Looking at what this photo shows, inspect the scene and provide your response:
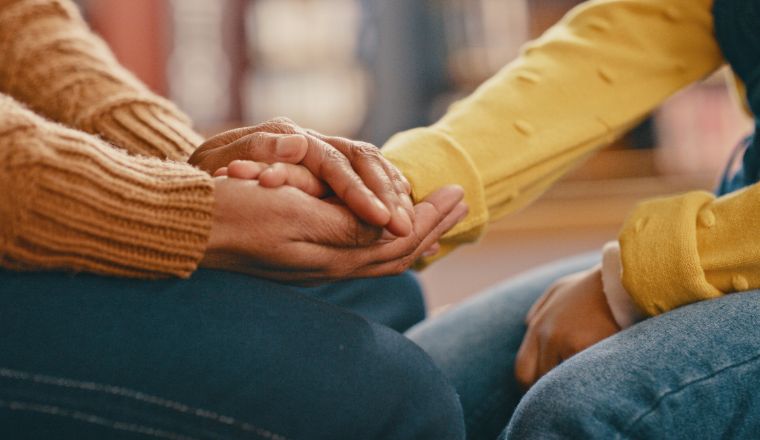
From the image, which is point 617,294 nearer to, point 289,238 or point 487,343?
point 487,343

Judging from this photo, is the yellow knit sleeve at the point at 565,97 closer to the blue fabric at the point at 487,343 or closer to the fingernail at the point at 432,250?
the fingernail at the point at 432,250

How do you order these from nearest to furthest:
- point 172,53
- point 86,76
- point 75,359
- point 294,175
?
point 75,359 → point 294,175 → point 86,76 → point 172,53

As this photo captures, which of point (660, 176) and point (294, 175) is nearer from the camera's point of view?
point (294, 175)

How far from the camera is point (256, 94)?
2.75 m

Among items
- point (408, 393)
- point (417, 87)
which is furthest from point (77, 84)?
point (417, 87)

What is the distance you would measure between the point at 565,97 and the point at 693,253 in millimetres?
281

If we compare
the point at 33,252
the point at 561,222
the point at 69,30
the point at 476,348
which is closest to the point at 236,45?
the point at 561,222

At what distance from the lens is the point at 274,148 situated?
609 mm

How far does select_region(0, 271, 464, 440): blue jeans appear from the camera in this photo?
1.55 feet

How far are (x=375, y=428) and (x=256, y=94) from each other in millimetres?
2361

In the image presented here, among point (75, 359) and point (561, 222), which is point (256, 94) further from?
point (75, 359)

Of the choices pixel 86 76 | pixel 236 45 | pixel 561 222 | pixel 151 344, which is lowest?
pixel 561 222

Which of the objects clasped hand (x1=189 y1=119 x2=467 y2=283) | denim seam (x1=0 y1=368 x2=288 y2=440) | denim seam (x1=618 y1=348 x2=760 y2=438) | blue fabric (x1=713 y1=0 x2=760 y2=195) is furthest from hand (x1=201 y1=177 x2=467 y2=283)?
blue fabric (x1=713 y1=0 x2=760 y2=195)

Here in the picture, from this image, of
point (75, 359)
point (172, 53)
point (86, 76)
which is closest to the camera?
point (75, 359)
